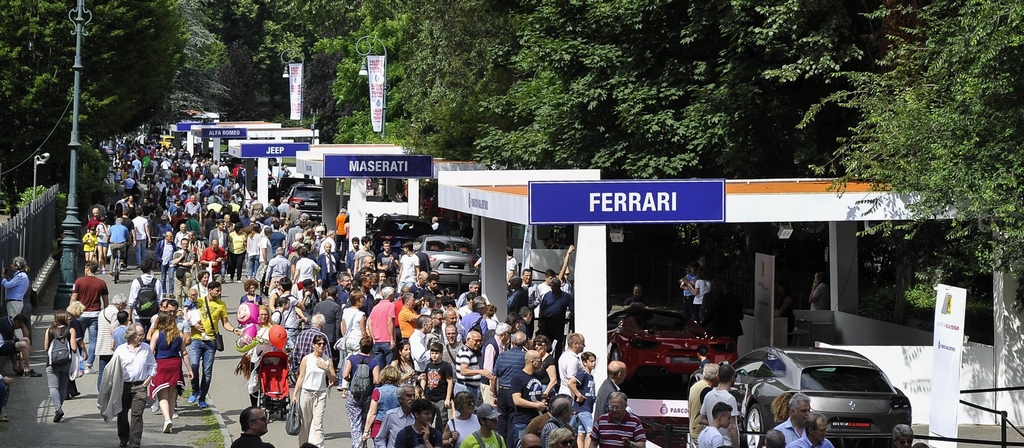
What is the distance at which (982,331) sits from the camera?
80.6ft

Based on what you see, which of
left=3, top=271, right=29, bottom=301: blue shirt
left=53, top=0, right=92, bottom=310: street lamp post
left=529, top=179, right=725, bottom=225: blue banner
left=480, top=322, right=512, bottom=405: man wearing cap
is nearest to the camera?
left=480, top=322, right=512, bottom=405: man wearing cap

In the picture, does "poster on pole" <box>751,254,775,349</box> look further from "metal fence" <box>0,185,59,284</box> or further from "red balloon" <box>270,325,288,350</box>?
"metal fence" <box>0,185,59,284</box>

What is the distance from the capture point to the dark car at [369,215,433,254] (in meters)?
34.5

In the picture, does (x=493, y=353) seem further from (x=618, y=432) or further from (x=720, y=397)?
(x=618, y=432)

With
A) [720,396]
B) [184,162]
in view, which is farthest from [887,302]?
[184,162]

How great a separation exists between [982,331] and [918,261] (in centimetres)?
271

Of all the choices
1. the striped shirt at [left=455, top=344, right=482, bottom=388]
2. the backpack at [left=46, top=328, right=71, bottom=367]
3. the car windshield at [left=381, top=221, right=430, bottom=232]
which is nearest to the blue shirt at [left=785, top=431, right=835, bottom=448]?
the striped shirt at [left=455, top=344, right=482, bottom=388]

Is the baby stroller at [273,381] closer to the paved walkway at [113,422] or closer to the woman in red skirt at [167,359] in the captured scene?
the paved walkway at [113,422]

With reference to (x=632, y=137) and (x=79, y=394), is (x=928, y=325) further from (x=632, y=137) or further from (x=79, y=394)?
(x=79, y=394)

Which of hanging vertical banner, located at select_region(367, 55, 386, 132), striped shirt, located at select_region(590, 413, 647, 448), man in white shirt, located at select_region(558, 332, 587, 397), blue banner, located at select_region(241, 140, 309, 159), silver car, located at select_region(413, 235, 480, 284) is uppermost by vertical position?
hanging vertical banner, located at select_region(367, 55, 386, 132)

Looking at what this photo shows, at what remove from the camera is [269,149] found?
146 feet

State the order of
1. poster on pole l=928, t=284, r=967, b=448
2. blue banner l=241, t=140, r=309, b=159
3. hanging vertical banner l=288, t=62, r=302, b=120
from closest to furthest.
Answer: poster on pole l=928, t=284, r=967, b=448, blue banner l=241, t=140, r=309, b=159, hanging vertical banner l=288, t=62, r=302, b=120

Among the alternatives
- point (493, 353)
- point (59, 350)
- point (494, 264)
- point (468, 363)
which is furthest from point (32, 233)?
point (468, 363)

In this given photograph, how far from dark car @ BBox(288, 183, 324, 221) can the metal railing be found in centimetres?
1136
